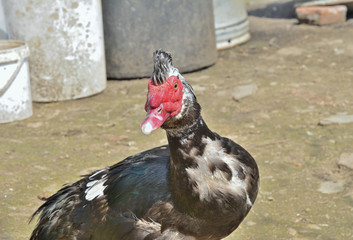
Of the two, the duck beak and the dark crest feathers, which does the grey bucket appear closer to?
the dark crest feathers

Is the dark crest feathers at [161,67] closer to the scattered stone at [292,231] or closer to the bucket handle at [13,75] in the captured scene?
the scattered stone at [292,231]

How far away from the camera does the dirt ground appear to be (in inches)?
148

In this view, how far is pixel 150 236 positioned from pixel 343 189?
182 cm

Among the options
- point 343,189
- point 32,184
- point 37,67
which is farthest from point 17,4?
point 343,189

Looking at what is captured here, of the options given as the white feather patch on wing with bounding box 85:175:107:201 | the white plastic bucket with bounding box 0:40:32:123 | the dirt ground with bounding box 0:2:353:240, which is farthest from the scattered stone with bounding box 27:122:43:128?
the white feather patch on wing with bounding box 85:175:107:201

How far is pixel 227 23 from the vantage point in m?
7.79

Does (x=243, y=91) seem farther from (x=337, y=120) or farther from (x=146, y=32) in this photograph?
(x=146, y=32)

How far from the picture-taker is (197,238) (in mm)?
2715

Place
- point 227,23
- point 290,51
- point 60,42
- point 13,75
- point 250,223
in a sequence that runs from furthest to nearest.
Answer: point 227,23 → point 290,51 → point 60,42 → point 13,75 → point 250,223

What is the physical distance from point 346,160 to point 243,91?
6.09 ft

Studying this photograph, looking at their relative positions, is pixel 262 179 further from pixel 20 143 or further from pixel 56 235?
pixel 20 143

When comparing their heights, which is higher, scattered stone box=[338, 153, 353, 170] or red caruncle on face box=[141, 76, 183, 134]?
red caruncle on face box=[141, 76, 183, 134]

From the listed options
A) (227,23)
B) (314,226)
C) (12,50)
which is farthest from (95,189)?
(227,23)

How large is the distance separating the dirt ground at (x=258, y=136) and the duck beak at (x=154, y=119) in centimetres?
150
